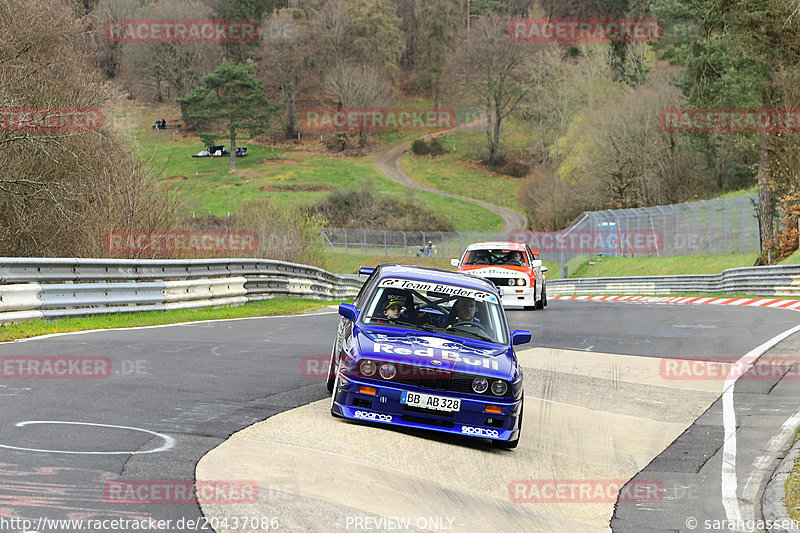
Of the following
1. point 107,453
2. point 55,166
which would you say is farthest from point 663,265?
point 107,453

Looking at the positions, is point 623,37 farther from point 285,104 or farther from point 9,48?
point 9,48

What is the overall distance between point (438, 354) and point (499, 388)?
2.06 feet

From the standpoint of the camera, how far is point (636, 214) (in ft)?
171

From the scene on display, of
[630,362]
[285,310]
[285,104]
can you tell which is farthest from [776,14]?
[285,104]

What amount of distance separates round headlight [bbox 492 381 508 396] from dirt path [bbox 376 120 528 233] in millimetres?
82379

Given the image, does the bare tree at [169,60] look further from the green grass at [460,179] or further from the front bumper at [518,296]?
the front bumper at [518,296]

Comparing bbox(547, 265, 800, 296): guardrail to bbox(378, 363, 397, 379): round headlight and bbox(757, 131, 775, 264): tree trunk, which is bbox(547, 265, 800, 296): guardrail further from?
bbox(378, 363, 397, 379): round headlight

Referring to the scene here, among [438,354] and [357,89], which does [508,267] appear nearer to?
[438,354]

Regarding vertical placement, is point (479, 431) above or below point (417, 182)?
above

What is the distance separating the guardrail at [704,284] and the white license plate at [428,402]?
2612 cm

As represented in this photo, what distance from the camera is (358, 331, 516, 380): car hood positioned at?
328 inches

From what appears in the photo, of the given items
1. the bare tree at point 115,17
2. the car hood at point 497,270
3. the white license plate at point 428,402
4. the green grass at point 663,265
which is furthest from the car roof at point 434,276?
the bare tree at point 115,17

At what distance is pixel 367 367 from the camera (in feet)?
27.2

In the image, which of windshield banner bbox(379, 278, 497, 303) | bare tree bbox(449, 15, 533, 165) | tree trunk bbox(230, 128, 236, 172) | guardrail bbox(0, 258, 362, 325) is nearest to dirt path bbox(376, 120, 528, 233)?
bare tree bbox(449, 15, 533, 165)
